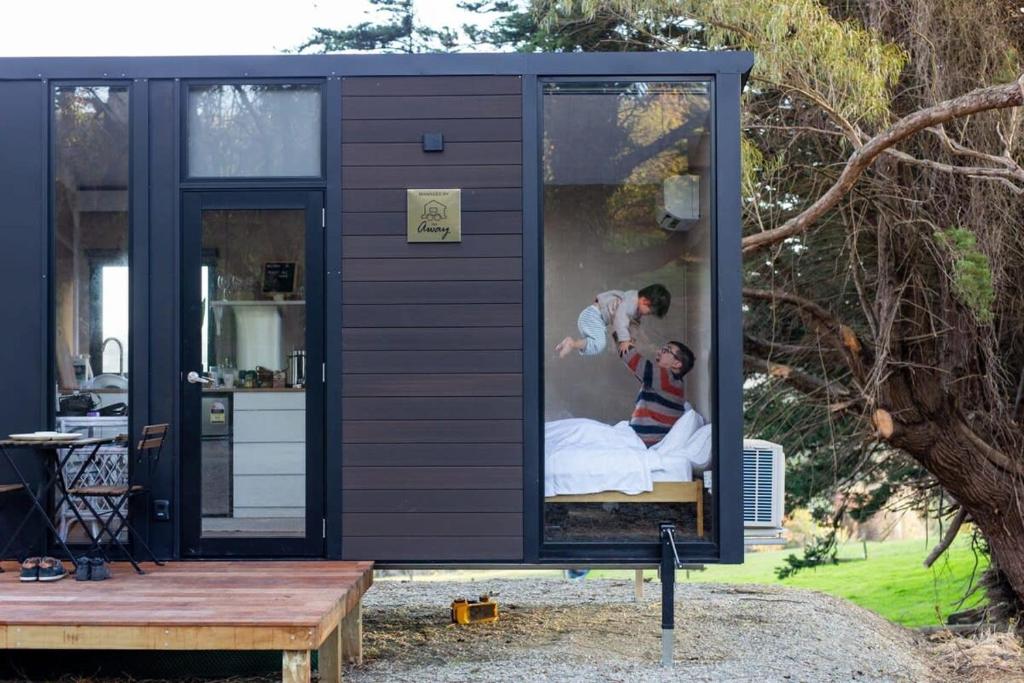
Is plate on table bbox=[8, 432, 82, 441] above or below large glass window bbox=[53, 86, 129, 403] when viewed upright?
below

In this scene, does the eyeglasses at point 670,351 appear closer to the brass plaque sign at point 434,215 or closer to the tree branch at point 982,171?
the brass plaque sign at point 434,215

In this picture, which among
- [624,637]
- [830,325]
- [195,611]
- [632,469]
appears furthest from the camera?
[830,325]

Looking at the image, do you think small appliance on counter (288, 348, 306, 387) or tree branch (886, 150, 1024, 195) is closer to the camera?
small appliance on counter (288, 348, 306, 387)

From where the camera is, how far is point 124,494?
4664 mm

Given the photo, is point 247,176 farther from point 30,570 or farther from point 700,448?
point 700,448

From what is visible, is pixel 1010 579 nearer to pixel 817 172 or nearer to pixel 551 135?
pixel 817 172

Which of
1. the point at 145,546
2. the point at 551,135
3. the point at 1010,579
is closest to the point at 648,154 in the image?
the point at 551,135

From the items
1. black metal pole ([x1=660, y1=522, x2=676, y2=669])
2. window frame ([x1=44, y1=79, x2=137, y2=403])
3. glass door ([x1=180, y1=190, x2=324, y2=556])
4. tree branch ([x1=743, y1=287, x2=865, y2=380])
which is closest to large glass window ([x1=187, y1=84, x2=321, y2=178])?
glass door ([x1=180, y1=190, x2=324, y2=556])

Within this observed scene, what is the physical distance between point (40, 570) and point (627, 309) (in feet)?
9.87

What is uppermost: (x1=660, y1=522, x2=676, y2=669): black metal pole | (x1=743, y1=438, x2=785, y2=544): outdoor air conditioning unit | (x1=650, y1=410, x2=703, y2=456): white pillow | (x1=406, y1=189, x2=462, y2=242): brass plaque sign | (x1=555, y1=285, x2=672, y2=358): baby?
(x1=406, y1=189, x2=462, y2=242): brass plaque sign

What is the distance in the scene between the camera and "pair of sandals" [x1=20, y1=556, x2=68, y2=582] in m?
4.62

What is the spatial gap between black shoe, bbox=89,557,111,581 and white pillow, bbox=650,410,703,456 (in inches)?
98.7

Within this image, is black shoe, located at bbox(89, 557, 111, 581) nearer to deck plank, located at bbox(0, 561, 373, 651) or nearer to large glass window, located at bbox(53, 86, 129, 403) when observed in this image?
deck plank, located at bbox(0, 561, 373, 651)

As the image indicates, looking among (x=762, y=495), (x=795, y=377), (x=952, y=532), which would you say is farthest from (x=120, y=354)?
(x=952, y=532)
